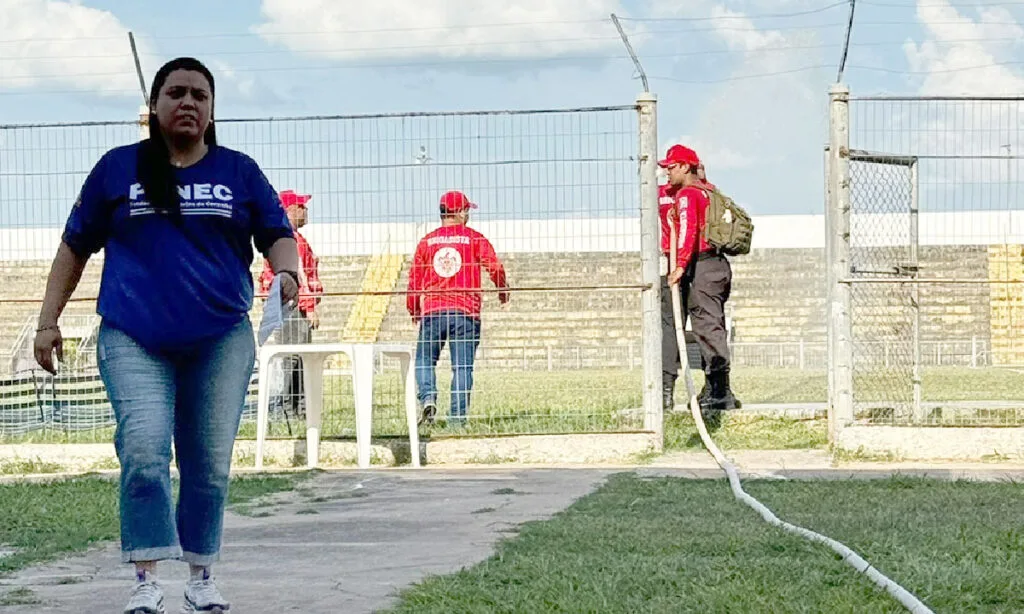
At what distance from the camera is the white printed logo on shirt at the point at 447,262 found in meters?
11.6

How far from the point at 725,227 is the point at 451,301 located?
2.27m

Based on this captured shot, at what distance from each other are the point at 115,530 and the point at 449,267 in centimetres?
464

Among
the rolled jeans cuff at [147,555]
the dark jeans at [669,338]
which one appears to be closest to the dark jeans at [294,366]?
the dark jeans at [669,338]

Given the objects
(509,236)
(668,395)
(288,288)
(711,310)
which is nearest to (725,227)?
(711,310)

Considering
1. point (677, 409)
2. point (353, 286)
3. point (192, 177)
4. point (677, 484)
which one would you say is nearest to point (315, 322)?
point (353, 286)

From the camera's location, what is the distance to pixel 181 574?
6.14 metres

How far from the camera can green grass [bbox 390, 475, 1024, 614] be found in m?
4.96

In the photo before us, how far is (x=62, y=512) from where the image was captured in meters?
8.05

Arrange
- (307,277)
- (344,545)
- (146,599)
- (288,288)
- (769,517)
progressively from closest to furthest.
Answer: (146,599) < (288,288) < (344,545) < (769,517) < (307,277)

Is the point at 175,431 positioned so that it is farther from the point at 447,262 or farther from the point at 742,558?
the point at 447,262

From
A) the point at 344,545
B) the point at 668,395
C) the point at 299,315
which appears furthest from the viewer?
the point at 668,395

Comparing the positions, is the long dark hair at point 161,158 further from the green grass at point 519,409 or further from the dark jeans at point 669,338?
the dark jeans at point 669,338

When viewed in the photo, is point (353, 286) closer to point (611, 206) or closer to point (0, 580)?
point (611, 206)

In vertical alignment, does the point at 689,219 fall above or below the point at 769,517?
above
